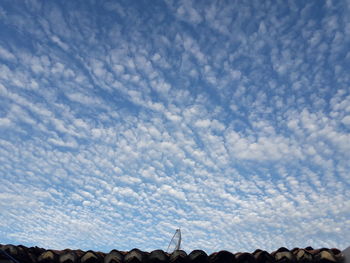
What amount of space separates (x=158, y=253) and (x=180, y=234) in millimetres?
5095

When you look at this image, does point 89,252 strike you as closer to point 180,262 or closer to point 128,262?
point 128,262

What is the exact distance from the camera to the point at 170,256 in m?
5.25

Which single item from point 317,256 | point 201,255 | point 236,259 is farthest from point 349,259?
point 201,255

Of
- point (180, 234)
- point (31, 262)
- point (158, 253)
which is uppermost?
point (180, 234)

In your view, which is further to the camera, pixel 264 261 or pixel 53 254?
pixel 53 254

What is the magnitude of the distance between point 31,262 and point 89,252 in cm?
113

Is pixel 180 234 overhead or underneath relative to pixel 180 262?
overhead

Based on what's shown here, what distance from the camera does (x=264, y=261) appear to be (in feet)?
16.5

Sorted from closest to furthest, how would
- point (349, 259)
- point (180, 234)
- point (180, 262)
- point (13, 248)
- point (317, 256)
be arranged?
point (349, 259) → point (317, 256) → point (180, 262) → point (13, 248) → point (180, 234)

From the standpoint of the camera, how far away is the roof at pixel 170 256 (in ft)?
15.9

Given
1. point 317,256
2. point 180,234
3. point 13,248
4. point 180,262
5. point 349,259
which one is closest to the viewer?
point 349,259

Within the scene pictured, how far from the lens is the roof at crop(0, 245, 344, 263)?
15.9ft

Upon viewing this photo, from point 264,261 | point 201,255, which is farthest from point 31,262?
point 264,261

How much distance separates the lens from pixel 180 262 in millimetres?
5191
